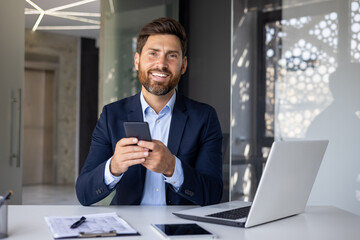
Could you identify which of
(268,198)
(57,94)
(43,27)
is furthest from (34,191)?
(268,198)

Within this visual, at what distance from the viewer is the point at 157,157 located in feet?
5.48

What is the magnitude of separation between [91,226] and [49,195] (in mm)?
6655

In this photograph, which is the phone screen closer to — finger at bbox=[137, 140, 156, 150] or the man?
finger at bbox=[137, 140, 156, 150]

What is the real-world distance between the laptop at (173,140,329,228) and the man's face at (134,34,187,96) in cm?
63

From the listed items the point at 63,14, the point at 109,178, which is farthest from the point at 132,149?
the point at 63,14

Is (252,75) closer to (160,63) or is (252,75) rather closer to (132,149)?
(160,63)

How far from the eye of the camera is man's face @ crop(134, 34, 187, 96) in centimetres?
211

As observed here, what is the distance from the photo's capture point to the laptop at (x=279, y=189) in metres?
1.43

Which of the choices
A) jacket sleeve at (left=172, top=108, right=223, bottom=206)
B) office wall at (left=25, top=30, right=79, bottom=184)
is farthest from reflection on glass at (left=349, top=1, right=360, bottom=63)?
office wall at (left=25, top=30, right=79, bottom=184)

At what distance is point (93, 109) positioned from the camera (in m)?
9.48

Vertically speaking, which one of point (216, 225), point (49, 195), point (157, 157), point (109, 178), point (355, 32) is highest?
point (355, 32)

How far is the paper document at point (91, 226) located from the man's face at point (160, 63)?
0.71 m

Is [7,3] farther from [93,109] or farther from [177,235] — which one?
[93,109]

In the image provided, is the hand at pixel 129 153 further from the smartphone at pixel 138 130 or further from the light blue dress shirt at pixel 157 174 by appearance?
the light blue dress shirt at pixel 157 174
